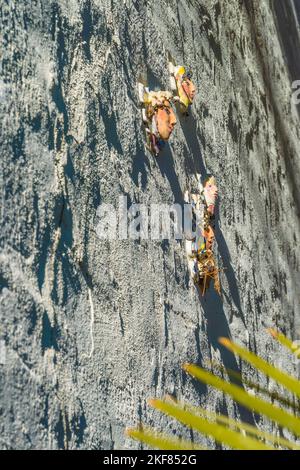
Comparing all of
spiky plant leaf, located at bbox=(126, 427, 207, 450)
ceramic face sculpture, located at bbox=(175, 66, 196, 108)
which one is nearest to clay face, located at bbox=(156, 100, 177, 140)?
ceramic face sculpture, located at bbox=(175, 66, 196, 108)

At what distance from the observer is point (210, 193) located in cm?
210

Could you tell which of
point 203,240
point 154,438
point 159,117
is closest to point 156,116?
point 159,117

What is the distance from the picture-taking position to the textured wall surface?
3.77ft

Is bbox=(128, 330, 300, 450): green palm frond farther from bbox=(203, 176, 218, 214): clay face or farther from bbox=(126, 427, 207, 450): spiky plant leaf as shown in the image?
bbox=(203, 176, 218, 214): clay face

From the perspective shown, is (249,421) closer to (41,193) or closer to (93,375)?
(93,375)

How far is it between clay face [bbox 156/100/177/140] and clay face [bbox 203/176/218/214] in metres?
0.32

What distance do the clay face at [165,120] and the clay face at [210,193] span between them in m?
0.32

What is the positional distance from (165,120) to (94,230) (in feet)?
1.62

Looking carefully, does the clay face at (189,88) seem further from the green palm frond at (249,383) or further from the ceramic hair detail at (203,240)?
the green palm frond at (249,383)

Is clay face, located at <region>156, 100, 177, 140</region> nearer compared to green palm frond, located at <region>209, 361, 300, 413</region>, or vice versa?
clay face, located at <region>156, 100, 177, 140</region>

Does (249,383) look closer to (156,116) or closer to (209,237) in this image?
(209,237)

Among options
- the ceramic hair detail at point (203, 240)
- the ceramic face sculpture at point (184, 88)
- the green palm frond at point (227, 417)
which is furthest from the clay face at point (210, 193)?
the green palm frond at point (227, 417)

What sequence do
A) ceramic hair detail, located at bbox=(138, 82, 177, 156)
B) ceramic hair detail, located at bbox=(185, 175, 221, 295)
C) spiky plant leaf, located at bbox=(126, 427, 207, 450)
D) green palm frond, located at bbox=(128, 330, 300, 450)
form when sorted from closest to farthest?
green palm frond, located at bbox=(128, 330, 300, 450) → spiky plant leaf, located at bbox=(126, 427, 207, 450) → ceramic hair detail, located at bbox=(138, 82, 177, 156) → ceramic hair detail, located at bbox=(185, 175, 221, 295)

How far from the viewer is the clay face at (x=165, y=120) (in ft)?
5.79
